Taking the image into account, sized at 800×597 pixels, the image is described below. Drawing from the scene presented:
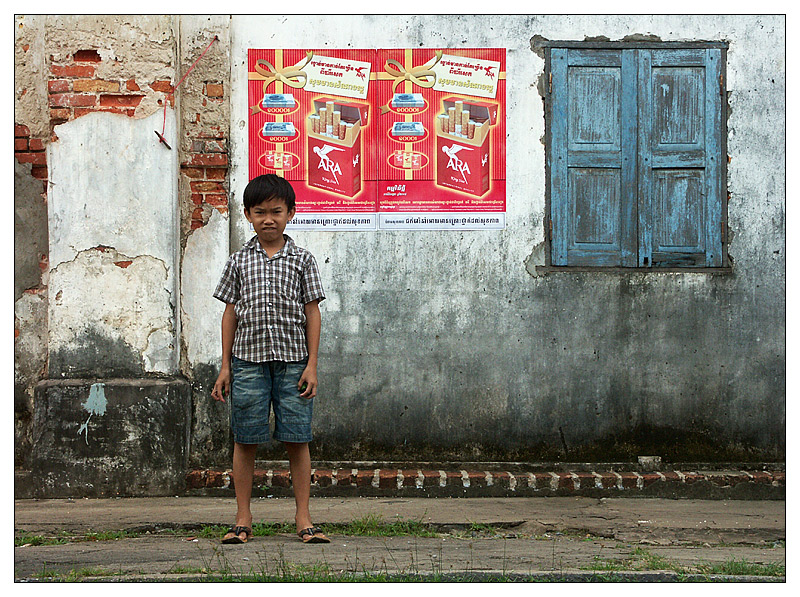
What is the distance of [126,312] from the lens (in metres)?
5.29

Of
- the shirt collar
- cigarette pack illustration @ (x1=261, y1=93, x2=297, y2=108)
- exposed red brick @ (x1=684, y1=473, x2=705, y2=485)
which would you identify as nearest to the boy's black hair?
the shirt collar

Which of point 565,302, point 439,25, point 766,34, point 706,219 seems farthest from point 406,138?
point 766,34

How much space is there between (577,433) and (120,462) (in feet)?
9.46

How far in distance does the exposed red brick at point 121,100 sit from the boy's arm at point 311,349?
219cm

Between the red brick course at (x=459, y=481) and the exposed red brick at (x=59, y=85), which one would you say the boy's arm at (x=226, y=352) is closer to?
the red brick course at (x=459, y=481)

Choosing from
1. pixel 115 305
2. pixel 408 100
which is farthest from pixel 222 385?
pixel 408 100

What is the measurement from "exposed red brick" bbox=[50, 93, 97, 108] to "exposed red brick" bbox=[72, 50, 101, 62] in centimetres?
22

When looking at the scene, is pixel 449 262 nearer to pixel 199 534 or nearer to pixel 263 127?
pixel 263 127

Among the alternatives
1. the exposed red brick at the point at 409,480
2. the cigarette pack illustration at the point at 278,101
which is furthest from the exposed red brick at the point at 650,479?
the cigarette pack illustration at the point at 278,101

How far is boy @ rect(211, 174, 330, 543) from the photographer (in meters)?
3.84

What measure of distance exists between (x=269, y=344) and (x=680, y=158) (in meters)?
3.20

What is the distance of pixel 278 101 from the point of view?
220 inches

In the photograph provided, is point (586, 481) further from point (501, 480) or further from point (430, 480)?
point (430, 480)

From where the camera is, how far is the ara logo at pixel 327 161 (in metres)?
5.59
